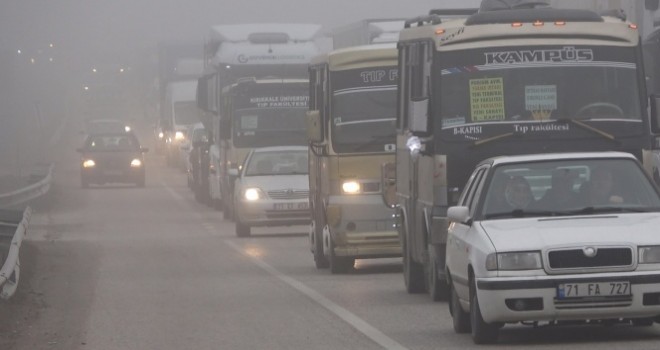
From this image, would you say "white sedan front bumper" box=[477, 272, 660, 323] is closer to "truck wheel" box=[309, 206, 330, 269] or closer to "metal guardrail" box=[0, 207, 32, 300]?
"metal guardrail" box=[0, 207, 32, 300]

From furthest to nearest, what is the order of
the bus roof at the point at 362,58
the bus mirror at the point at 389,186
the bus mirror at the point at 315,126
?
the bus mirror at the point at 315,126 → the bus roof at the point at 362,58 → the bus mirror at the point at 389,186

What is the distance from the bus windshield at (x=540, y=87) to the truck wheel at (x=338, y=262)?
541 centimetres

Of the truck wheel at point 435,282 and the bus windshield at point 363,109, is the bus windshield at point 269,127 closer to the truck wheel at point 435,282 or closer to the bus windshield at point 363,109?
the bus windshield at point 363,109

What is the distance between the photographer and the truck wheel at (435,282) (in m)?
16.0

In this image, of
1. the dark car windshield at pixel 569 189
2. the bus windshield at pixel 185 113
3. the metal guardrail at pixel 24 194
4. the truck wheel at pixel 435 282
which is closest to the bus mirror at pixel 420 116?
the truck wheel at pixel 435 282

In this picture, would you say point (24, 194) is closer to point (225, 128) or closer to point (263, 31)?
point (263, 31)

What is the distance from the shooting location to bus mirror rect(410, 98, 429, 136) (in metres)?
15.8

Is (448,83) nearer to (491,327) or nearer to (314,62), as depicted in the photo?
(491,327)

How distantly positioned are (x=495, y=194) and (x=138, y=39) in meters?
A: 186

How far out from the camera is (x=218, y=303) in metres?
17.3

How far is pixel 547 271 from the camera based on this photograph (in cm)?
1183

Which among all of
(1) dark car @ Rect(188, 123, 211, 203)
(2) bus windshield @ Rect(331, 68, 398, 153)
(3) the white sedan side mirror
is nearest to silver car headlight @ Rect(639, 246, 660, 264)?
(3) the white sedan side mirror

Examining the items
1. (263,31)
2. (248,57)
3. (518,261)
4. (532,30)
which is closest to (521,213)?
(518,261)

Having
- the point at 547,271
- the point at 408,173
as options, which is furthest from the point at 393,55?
the point at 547,271
